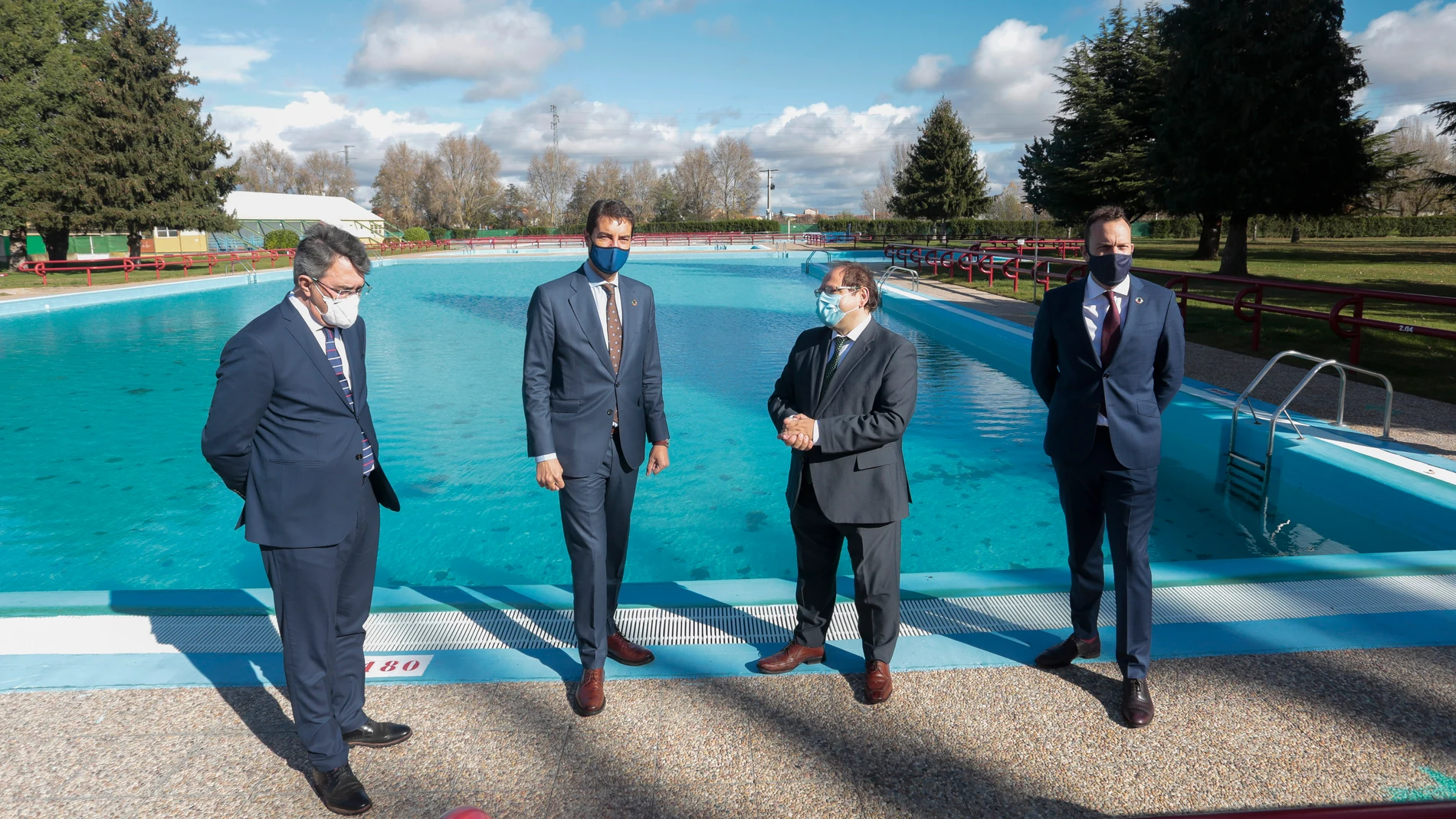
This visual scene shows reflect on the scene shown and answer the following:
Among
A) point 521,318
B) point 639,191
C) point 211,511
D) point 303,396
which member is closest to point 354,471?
point 303,396

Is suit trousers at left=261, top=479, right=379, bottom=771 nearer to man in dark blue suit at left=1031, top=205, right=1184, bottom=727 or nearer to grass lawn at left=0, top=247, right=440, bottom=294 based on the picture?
man in dark blue suit at left=1031, top=205, right=1184, bottom=727

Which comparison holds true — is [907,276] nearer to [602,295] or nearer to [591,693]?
[602,295]

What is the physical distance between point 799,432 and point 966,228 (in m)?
61.8

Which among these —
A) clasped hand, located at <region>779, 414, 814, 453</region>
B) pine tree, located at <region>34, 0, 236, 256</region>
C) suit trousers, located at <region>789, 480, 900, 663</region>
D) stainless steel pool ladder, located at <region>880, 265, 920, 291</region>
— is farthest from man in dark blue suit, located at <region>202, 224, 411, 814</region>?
pine tree, located at <region>34, 0, 236, 256</region>

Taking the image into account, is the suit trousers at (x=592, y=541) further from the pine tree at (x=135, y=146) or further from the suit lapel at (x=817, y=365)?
the pine tree at (x=135, y=146)

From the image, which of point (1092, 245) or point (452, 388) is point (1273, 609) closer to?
point (1092, 245)

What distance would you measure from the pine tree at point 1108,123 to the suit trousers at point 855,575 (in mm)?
28735

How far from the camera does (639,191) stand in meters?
97.6

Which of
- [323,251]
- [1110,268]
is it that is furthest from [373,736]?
[1110,268]

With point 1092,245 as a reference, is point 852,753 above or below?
below

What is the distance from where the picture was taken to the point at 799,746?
9.89ft

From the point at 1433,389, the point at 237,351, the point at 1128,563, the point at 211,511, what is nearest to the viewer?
the point at 237,351

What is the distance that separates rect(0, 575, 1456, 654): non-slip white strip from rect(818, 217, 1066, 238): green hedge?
181ft

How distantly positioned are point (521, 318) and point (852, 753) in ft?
60.4
